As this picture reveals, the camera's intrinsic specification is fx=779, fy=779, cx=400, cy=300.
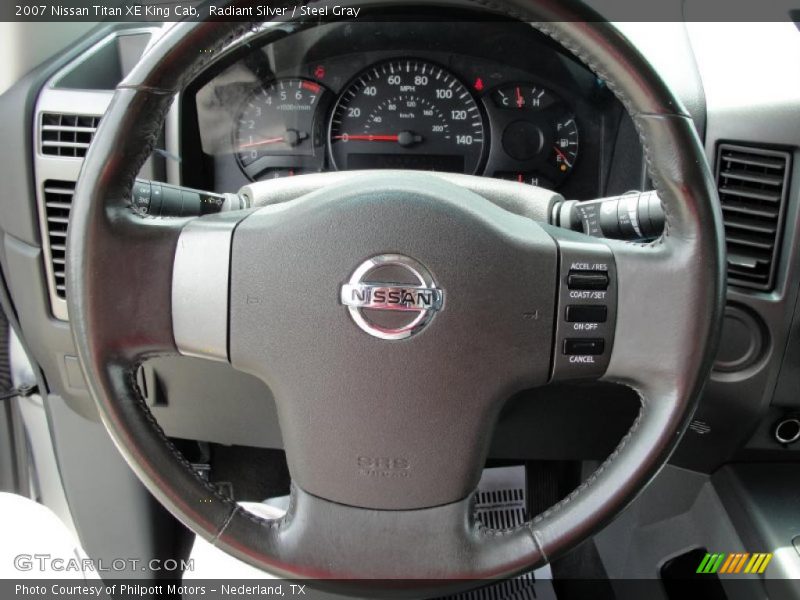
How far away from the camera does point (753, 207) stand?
1104 millimetres

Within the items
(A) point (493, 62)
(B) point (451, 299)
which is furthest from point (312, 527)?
(A) point (493, 62)

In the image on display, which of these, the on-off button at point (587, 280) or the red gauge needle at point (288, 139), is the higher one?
the red gauge needle at point (288, 139)

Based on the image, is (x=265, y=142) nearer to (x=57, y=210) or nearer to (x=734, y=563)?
(x=57, y=210)


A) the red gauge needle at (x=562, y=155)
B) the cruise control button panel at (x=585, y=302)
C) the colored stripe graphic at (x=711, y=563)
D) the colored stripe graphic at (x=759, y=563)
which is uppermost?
the red gauge needle at (x=562, y=155)

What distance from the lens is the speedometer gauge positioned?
1405 mm

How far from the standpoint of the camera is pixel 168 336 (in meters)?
0.86

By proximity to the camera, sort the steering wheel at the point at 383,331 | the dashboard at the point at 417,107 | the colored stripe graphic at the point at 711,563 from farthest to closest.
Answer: the dashboard at the point at 417,107
the colored stripe graphic at the point at 711,563
the steering wheel at the point at 383,331

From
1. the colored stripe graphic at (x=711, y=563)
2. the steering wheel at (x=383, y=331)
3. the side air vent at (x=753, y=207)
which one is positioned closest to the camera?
the steering wheel at (x=383, y=331)

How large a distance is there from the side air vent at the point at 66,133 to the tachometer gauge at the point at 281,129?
0.27m

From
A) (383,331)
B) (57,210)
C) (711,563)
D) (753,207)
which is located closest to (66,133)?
(57,210)

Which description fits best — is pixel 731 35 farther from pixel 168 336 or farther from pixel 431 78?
pixel 168 336

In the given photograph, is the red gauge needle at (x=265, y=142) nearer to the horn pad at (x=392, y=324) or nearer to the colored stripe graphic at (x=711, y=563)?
the horn pad at (x=392, y=324)

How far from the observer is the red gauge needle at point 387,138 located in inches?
55.3

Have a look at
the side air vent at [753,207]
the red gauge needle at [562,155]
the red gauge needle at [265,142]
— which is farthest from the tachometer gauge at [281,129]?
the side air vent at [753,207]
